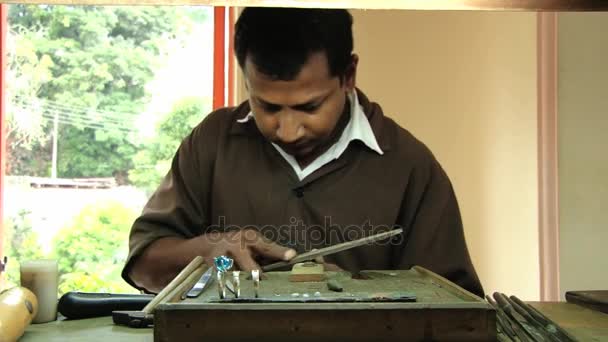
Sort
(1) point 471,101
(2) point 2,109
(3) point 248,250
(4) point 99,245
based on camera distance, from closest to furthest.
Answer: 1. (3) point 248,250
2. (1) point 471,101
3. (2) point 2,109
4. (4) point 99,245

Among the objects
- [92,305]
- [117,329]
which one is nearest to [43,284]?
[92,305]

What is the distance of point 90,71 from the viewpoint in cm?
291

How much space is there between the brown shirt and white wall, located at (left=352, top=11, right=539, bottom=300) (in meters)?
0.85

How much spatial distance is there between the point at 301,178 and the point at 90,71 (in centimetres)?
158

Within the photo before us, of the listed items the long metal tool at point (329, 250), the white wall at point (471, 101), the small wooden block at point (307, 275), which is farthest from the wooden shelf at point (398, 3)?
the white wall at point (471, 101)

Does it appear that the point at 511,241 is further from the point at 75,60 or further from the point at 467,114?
the point at 75,60

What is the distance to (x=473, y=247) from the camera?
271 centimetres

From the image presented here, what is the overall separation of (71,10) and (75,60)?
20 cm

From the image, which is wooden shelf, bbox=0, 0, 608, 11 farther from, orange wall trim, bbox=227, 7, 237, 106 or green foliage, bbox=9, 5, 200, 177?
green foliage, bbox=9, 5, 200, 177

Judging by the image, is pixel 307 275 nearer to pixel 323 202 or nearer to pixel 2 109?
pixel 323 202

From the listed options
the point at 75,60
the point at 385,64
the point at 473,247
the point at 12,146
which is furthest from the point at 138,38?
the point at 473,247

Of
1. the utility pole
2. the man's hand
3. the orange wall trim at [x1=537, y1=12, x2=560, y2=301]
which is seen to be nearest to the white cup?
the man's hand

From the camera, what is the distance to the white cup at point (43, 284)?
45.1 inches

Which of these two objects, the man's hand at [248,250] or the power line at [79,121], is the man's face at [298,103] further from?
the power line at [79,121]
